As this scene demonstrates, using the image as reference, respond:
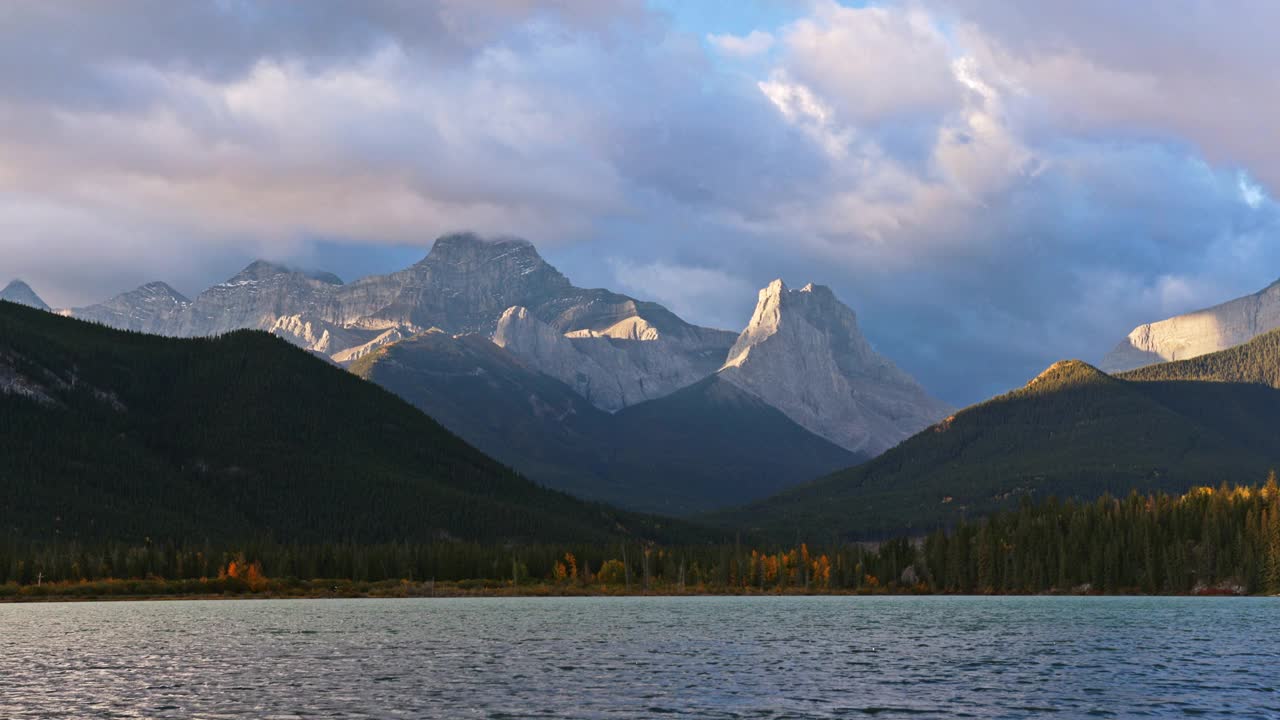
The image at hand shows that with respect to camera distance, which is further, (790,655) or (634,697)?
(790,655)

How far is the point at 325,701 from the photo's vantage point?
94.1 meters

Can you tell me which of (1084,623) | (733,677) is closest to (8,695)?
(733,677)

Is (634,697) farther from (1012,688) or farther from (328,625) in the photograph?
(328,625)

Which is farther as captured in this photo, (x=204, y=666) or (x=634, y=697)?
(x=204, y=666)

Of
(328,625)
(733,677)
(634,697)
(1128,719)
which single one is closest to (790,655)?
(733,677)

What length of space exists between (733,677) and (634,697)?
703 inches

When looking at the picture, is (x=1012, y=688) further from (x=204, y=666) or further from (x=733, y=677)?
(x=204, y=666)

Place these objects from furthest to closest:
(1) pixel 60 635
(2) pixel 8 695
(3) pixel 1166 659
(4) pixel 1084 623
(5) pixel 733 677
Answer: (4) pixel 1084 623 → (1) pixel 60 635 → (3) pixel 1166 659 → (5) pixel 733 677 → (2) pixel 8 695

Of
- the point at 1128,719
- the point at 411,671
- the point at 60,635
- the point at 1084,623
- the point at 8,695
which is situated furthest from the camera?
the point at 1084,623

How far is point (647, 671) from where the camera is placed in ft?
380

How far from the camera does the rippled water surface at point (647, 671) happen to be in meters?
90.5

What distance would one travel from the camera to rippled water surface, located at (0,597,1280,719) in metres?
90.5

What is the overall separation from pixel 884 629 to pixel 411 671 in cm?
8535

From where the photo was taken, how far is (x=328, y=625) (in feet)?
645
